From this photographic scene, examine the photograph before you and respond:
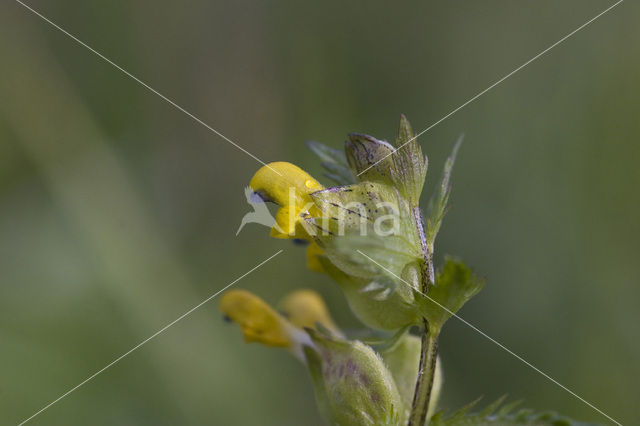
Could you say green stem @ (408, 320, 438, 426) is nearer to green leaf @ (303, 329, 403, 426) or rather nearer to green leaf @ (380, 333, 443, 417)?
green leaf @ (303, 329, 403, 426)

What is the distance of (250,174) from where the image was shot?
3.73m

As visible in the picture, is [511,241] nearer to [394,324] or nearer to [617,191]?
[617,191]

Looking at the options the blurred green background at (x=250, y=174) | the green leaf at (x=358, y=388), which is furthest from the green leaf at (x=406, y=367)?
the blurred green background at (x=250, y=174)

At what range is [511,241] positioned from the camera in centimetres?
319

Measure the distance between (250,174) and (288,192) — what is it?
7.70 ft

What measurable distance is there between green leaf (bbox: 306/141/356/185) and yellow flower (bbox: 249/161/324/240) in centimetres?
10

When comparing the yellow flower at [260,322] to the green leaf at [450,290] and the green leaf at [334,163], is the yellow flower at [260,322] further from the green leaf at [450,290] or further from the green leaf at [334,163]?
the green leaf at [450,290]

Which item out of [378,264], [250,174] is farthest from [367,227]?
[250,174]

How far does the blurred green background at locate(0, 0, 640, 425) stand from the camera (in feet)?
9.48

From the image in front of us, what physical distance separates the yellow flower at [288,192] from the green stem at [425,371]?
35cm

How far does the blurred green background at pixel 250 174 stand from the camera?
2.89 metres

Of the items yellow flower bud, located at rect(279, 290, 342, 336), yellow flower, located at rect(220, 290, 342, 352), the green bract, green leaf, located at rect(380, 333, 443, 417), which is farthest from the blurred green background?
the green bract

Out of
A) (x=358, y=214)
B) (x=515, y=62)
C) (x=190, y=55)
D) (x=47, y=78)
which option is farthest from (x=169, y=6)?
(x=358, y=214)

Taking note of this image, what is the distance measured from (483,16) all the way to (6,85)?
2767mm
